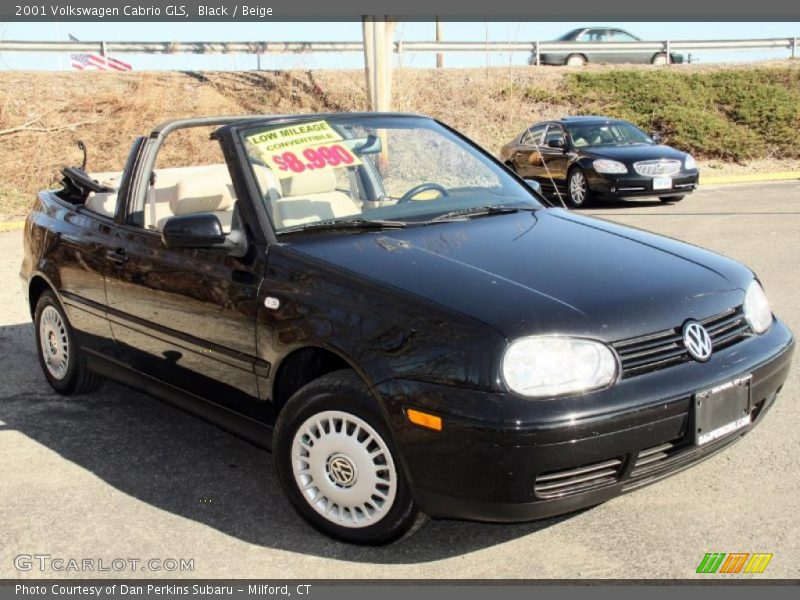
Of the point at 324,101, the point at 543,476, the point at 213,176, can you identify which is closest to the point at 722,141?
the point at 324,101

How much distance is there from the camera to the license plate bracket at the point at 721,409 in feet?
10.4

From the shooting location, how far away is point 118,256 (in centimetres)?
463

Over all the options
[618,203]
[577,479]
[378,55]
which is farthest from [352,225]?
[618,203]

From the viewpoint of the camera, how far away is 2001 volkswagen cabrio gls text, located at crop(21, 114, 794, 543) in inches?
119

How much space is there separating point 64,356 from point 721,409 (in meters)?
3.85

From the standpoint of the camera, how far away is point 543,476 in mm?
3016

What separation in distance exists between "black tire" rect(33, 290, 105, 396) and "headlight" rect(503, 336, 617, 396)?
3.14 meters

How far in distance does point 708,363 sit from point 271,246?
1789 mm

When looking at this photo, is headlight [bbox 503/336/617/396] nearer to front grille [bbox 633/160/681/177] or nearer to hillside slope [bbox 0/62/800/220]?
front grille [bbox 633/160/681/177]

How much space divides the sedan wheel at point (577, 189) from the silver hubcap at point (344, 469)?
11.4 m

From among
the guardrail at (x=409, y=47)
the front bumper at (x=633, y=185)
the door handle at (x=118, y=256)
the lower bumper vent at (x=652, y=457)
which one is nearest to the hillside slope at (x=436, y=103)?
the guardrail at (x=409, y=47)

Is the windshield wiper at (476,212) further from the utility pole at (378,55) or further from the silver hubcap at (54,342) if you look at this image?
the utility pole at (378,55)

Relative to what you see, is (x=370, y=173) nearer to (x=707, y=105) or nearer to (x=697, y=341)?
(x=697, y=341)

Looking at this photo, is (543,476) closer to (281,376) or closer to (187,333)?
(281,376)
